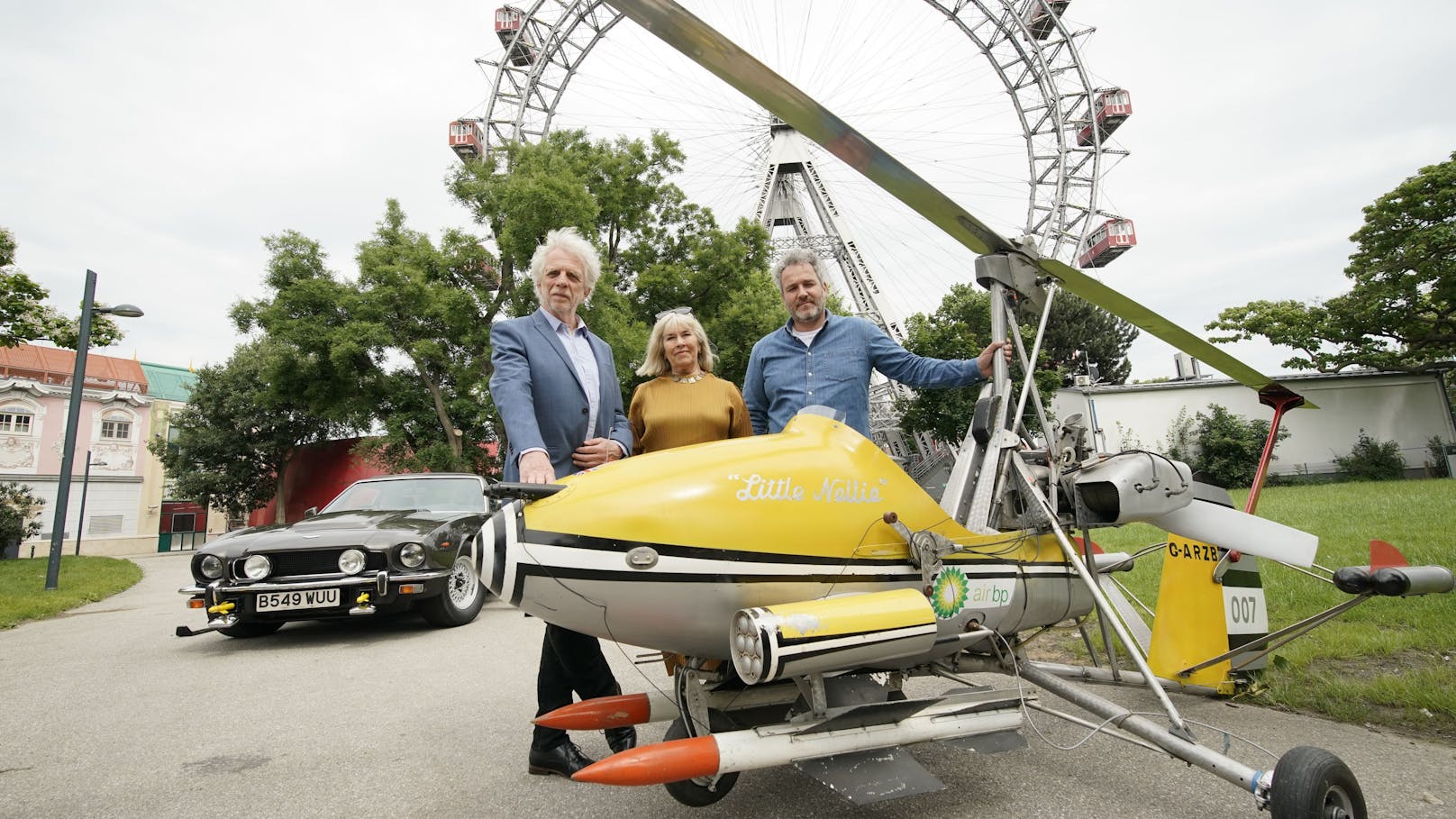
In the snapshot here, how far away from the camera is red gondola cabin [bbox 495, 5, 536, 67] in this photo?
26.3 m

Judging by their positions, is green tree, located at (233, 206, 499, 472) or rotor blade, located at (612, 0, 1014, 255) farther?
green tree, located at (233, 206, 499, 472)

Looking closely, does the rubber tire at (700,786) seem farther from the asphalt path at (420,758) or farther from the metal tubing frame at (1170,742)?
the metal tubing frame at (1170,742)

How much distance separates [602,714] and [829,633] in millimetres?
1003

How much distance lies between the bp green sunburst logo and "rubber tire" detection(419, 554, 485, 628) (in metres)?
4.70

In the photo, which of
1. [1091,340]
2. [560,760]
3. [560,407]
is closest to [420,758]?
[560,760]

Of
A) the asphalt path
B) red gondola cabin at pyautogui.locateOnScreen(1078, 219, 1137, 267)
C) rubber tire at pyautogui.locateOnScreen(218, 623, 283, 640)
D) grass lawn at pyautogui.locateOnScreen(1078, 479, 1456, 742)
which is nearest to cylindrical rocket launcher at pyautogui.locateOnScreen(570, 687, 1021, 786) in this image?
the asphalt path

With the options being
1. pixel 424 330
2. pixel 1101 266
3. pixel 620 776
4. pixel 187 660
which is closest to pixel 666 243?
pixel 424 330

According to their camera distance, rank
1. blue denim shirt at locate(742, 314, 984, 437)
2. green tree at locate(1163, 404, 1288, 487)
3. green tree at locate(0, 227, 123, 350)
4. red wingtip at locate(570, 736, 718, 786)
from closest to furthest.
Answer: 1. red wingtip at locate(570, 736, 718, 786)
2. blue denim shirt at locate(742, 314, 984, 437)
3. green tree at locate(0, 227, 123, 350)
4. green tree at locate(1163, 404, 1288, 487)

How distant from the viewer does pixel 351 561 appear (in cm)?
544

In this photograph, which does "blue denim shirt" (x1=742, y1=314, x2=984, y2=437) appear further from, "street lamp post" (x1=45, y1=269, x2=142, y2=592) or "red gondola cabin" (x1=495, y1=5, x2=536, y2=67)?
"red gondola cabin" (x1=495, y1=5, x2=536, y2=67)

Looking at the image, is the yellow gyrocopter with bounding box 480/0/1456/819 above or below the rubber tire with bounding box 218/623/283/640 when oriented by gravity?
above

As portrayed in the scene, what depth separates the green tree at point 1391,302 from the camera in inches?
720

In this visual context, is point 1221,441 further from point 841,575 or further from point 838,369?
point 841,575

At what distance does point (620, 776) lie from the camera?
1662 millimetres
